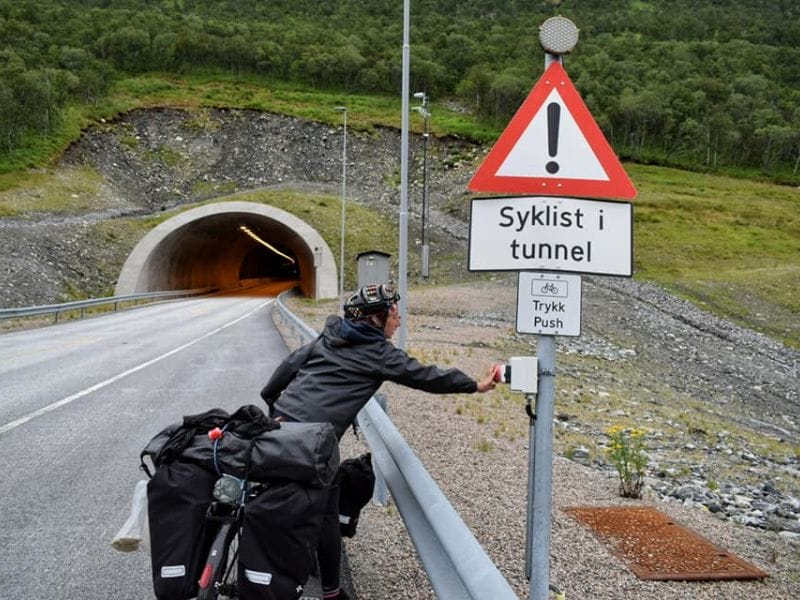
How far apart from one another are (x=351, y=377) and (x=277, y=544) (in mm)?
1007

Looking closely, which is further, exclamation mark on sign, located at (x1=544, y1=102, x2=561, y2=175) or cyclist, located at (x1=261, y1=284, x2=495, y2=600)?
cyclist, located at (x1=261, y1=284, x2=495, y2=600)

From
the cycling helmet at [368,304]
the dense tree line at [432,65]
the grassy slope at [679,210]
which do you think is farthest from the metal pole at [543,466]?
the dense tree line at [432,65]

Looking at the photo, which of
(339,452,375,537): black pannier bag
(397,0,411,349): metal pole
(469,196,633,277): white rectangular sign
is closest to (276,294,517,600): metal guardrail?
(339,452,375,537): black pannier bag

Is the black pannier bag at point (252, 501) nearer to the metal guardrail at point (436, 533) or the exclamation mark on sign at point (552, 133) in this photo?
the metal guardrail at point (436, 533)

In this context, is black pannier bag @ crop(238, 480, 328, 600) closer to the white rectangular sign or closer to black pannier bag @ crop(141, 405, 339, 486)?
black pannier bag @ crop(141, 405, 339, 486)

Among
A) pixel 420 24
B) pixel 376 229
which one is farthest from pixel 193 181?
pixel 420 24

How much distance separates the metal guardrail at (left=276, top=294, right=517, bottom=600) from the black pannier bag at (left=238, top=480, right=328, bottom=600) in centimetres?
52

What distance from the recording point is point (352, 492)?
416 cm

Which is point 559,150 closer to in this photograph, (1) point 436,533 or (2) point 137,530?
(1) point 436,533

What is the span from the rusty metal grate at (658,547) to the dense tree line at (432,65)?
2509 inches

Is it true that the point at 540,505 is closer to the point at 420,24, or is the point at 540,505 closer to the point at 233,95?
the point at 233,95

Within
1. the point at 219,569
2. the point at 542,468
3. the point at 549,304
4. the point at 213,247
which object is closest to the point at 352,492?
the point at 219,569

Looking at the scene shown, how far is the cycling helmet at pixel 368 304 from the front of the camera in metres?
3.85

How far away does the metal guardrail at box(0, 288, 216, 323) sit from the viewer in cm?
2284
